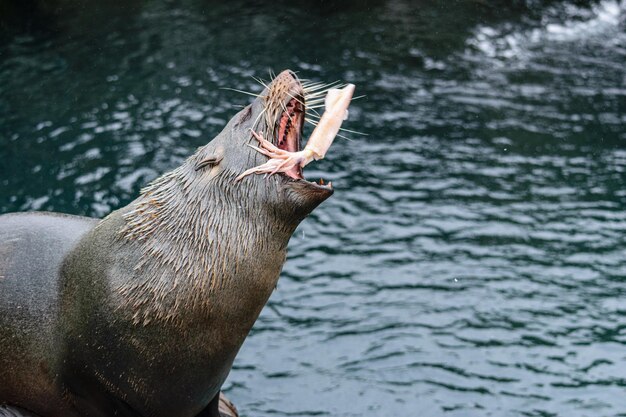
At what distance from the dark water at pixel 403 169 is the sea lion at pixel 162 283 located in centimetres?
207

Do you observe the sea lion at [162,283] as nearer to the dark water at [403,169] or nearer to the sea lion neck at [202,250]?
the sea lion neck at [202,250]

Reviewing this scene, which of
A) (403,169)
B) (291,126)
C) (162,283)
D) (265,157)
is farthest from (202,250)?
(403,169)

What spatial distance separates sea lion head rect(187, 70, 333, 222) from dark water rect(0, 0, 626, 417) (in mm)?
2633

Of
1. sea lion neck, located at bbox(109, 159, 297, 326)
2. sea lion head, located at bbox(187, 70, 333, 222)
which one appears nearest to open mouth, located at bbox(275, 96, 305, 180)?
sea lion head, located at bbox(187, 70, 333, 222)

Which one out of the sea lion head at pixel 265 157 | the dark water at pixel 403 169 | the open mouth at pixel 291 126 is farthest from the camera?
the dark water at pixel 403 169

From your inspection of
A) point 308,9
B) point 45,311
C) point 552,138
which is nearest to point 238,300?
point 45,311

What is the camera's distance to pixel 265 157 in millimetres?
4738

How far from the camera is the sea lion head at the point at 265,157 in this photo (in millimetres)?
4625

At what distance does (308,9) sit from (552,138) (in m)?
6.15

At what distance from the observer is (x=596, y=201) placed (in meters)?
9.87

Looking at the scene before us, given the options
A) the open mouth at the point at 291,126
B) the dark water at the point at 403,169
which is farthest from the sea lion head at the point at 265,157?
the dark water at the point at 403,169

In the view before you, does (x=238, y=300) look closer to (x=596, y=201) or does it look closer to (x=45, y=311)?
(x=45, y=311)

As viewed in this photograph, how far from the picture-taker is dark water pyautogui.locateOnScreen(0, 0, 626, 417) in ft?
23.8

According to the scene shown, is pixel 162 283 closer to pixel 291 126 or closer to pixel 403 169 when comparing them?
pixel 291 126
